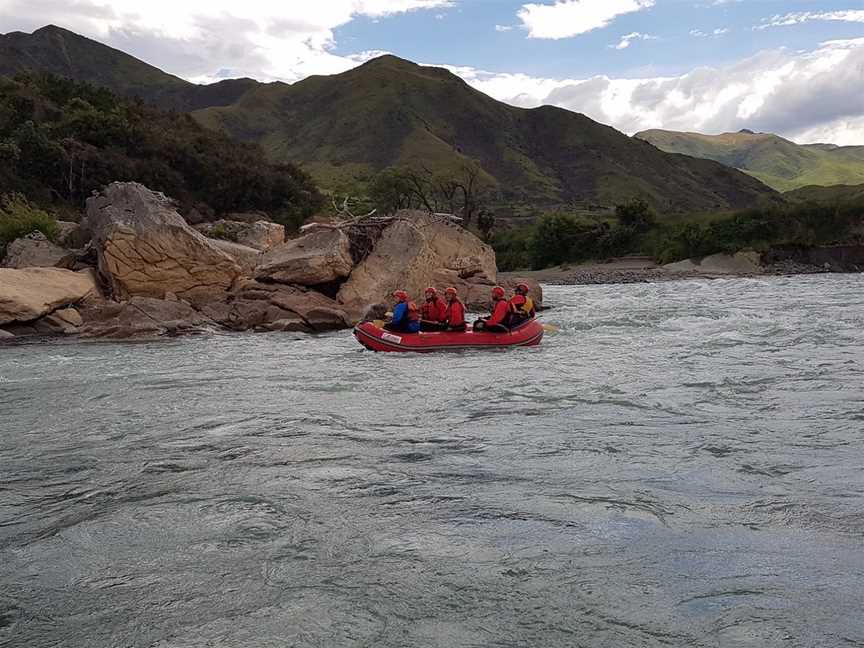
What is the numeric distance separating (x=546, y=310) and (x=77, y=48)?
173 m

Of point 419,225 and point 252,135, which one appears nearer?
point 419,225

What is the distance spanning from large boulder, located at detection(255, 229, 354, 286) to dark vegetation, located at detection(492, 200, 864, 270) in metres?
29.8

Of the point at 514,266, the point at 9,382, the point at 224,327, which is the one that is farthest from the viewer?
the point at 514,266

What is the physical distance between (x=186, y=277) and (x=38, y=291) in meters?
3.69

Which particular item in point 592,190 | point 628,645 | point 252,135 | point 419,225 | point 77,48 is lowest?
point 628,645

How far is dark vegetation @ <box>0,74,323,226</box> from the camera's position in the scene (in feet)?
115

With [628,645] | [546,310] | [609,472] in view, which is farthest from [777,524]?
[546,310]

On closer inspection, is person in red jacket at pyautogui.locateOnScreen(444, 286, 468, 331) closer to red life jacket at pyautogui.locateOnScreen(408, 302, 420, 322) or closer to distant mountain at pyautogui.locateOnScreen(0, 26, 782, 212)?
red life jacket at pyautogui.locateOnScreen(408, 302, 420, 322)

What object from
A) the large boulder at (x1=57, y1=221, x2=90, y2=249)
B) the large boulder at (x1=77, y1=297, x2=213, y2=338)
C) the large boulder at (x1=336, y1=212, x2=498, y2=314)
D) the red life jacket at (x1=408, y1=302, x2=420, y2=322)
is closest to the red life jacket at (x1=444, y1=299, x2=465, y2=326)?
the red life jacket at (x1=408, y1=302, x2=420, y2=322)

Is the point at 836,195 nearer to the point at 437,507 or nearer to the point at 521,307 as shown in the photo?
the point at 521,307

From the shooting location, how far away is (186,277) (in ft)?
66.6

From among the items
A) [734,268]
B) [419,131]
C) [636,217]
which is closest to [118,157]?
[636,217]

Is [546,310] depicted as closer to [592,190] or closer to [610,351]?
[610,351]

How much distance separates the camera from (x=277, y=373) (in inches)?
492
